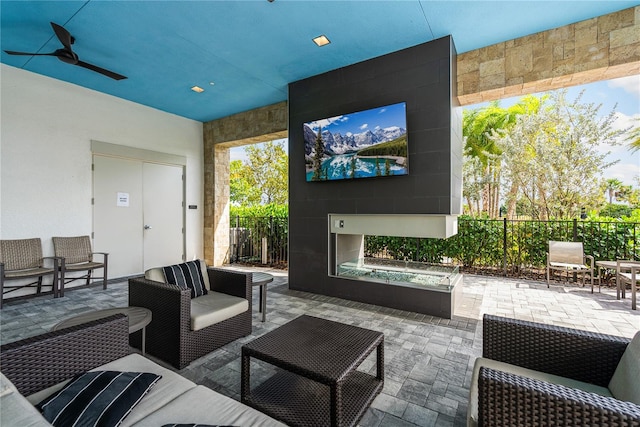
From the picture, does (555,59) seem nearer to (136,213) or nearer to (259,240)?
(259,240)

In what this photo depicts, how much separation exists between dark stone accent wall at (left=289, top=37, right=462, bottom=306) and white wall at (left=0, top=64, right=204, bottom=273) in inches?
139

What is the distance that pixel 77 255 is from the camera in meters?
4.91

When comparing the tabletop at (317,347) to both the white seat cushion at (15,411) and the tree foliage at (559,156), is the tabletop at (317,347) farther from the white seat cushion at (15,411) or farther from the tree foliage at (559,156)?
the tree foliage at (559,156)

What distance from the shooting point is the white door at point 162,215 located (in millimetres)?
6172

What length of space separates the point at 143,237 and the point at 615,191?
14.5 metres

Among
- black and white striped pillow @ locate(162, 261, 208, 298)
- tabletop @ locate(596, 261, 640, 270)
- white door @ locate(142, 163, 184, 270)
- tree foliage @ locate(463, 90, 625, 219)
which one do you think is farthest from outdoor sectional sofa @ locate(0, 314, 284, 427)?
tree foliage @ locate(463, 90, 625, 219)

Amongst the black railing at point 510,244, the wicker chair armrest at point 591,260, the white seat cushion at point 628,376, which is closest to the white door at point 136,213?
the black railing at point 510,244

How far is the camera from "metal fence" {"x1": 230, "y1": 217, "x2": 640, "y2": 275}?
5.09 m

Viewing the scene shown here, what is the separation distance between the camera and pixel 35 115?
464 cm

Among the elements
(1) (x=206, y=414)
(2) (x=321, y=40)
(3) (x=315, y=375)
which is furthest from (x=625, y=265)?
(1) (x=206, y=414)

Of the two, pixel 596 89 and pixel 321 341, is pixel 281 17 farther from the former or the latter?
pixel 596 89

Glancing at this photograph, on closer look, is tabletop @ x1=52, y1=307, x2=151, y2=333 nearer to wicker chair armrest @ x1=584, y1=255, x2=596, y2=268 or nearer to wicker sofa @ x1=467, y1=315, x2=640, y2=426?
wicker sofa @ x1=467, y1=315, x2=640, y2=426

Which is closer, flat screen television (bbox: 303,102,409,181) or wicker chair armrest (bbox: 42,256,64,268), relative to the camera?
flat screen television (bbox: 303,102,409,181)

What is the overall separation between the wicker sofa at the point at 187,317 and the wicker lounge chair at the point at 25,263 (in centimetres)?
282
